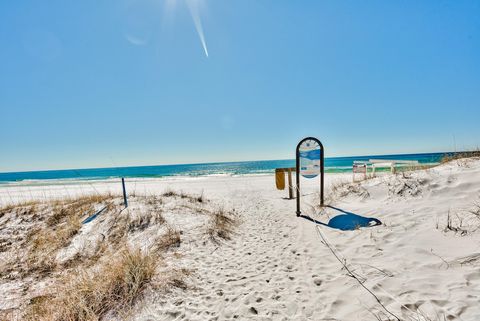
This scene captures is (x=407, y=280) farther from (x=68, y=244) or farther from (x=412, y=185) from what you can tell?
(x=68, y=244)

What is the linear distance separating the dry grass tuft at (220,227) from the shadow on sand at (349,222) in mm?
2530

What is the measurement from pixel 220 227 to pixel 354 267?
3472 millimetres

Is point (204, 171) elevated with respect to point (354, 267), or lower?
lower

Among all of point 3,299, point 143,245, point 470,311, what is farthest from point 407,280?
point 3,299

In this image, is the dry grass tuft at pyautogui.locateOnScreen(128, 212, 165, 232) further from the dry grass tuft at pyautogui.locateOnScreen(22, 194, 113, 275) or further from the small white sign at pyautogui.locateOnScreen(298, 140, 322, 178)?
the small white sign at pyautogui.locateOnScreen(298, 140, 322, 178)


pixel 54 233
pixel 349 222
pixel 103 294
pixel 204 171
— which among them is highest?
pixel 349 222

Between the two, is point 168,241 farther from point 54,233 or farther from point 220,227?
point 54,233

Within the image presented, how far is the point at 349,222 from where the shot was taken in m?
5.49

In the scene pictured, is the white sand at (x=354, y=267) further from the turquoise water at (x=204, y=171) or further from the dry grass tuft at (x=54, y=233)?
the turquoise water at (x=204, y=171)

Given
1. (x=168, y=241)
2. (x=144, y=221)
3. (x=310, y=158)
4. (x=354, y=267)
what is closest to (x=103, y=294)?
(x=168, y=241)

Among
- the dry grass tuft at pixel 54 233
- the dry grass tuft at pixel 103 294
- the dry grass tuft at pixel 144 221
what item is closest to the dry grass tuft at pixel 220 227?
the dry grass tuft at pixel 144 221

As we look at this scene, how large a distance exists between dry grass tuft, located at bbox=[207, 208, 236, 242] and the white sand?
0.85ft

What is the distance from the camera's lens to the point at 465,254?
2979 millimetres

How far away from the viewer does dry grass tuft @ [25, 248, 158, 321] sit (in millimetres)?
2807
